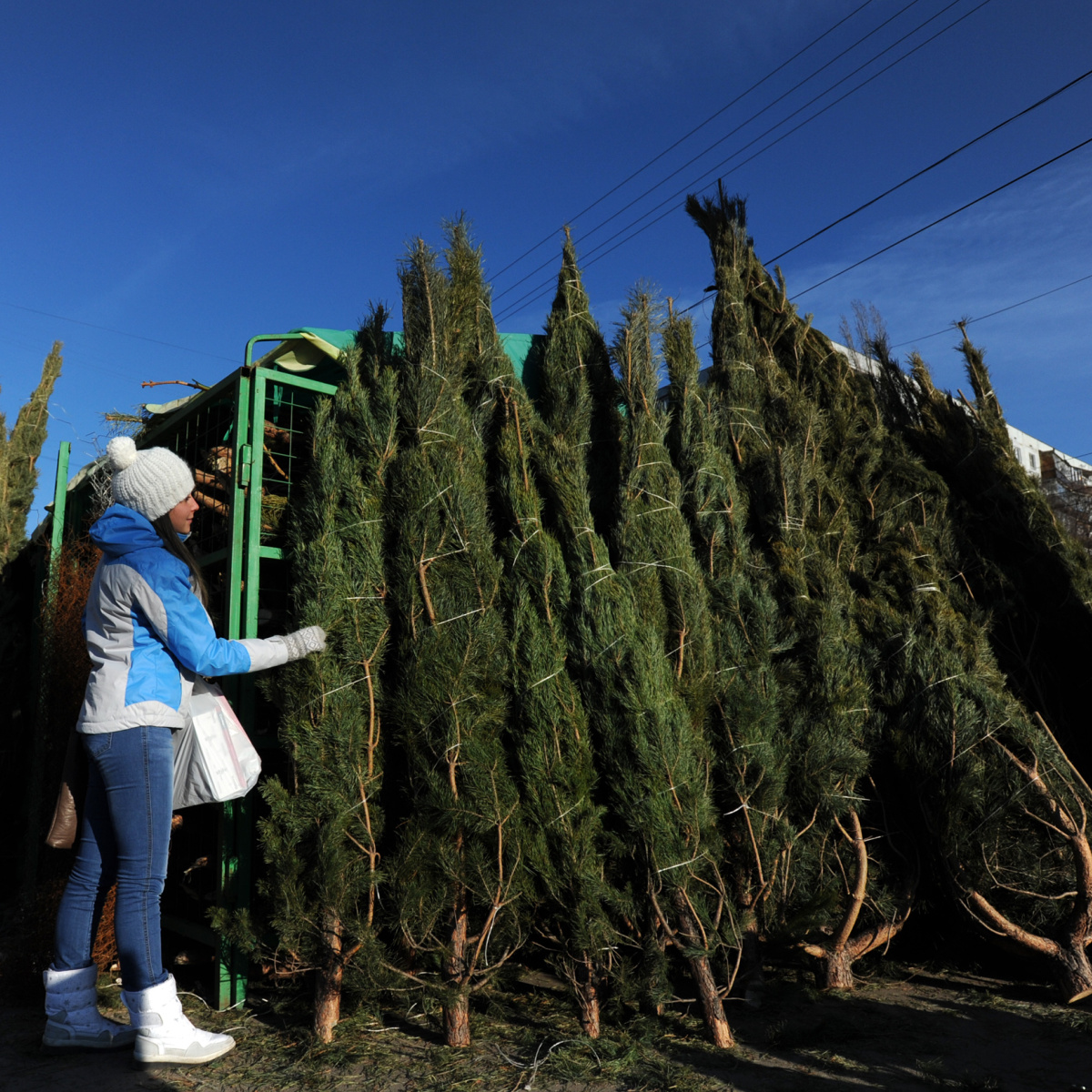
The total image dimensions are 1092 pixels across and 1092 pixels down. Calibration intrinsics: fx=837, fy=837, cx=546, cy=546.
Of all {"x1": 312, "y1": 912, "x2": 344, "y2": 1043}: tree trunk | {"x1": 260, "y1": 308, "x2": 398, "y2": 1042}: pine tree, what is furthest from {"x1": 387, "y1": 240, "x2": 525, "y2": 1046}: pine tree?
{"x1": 312, "y1": 912, "x2": 344, "y2": 1043}: tree trunk

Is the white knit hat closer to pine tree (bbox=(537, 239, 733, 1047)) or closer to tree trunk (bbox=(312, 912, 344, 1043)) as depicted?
pine tree (bbox=(537, 239, 733, 1047))

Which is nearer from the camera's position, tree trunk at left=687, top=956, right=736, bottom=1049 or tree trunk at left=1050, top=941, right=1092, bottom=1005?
tree trunk at left=687, top=956, right=736, bottom=1049

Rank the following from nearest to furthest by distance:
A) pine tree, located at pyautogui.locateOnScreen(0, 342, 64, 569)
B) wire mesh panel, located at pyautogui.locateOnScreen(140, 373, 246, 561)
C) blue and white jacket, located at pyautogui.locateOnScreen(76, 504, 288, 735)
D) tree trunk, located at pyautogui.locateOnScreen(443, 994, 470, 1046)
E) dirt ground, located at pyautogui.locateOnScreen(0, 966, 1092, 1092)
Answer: dirt ground, located at pyautogui.locateOnScreen(0, 966, 1092, 1092) → blue and white jacket, located at pyautogui.locateOnScreen(76, 504, 288, 735) → tree trunk, located at pyautogui.locateOnScreen(443, 994, 470, 1046) → wire mesh panel, located at pyautogui.locateOnScreen(140, 373, 246, 561) → pine tree, located at pyautogui.locateOnScreen(0, 342, 64, 569)

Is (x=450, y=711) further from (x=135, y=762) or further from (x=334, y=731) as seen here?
(x=135, y=762)

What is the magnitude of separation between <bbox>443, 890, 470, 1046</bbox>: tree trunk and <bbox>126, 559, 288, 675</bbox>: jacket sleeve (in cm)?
127

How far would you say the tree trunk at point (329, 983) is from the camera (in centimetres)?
319

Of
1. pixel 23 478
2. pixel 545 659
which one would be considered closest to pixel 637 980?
pixel 545 659

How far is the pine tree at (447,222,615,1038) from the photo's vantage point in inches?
127

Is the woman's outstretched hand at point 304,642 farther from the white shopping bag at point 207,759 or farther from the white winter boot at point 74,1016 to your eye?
the white winter boot at point 74,1016

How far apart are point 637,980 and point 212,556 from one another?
8.70 feet

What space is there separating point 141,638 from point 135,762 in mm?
430

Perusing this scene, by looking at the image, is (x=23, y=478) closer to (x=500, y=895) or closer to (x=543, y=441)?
(x=543, y=441)

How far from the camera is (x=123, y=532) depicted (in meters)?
3.06

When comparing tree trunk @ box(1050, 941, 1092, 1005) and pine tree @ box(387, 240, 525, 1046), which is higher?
pine tree @ box(387, 240, 525, 1046)
